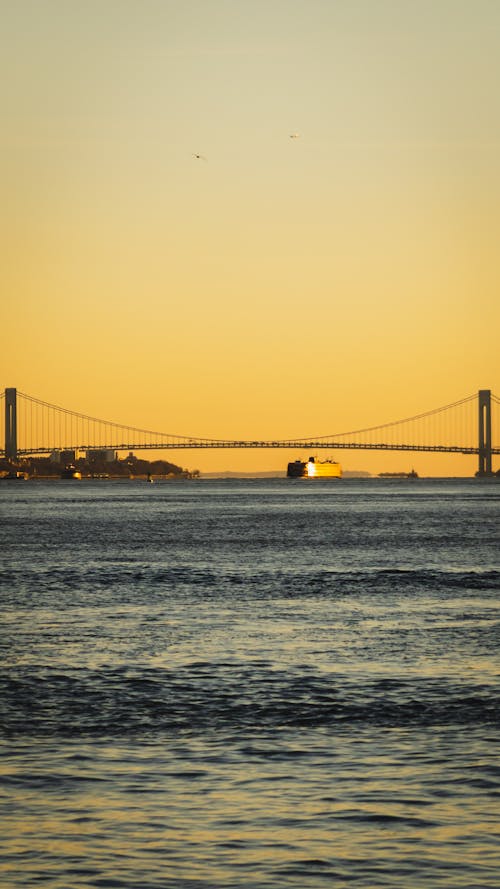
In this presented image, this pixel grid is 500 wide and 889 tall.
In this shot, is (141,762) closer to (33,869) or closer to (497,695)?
(33,869)

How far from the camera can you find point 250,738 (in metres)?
16.1

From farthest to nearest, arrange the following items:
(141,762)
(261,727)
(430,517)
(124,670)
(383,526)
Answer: (430,517)
(383,526)
(124,670)
(261,727)
(141,762)

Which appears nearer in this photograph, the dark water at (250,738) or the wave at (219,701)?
the dark water at (250,738)

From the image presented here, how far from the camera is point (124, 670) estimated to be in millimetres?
21766

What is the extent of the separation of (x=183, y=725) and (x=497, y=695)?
449 cm

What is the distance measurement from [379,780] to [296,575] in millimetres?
31169

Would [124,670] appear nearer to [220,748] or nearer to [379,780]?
[220,748]

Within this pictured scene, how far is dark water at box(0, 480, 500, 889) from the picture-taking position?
11.2 m

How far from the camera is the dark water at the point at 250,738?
36.8ft

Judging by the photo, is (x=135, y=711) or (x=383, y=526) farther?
(x=383, y=526)

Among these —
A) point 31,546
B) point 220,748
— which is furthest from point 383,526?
point 220,748

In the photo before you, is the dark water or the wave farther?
the wave

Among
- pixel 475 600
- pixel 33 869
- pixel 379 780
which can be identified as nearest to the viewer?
pixel 33 869

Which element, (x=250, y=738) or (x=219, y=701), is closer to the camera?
(x=250, y=738)
